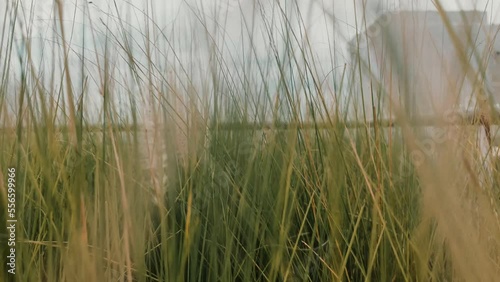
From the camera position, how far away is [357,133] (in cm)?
82

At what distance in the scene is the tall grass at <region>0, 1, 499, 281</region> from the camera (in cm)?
62

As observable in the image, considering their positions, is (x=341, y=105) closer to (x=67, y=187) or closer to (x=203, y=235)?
(x=203, y=235)

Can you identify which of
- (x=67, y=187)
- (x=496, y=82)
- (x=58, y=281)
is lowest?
(x=58, y=281)

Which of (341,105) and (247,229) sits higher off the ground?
(341,105)

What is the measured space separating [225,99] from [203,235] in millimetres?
188

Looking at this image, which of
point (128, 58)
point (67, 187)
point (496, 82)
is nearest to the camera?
point (67, 187)

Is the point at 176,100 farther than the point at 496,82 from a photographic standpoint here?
No

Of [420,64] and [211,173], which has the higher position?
[420,64]

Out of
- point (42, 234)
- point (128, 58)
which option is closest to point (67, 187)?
point (42, 234)

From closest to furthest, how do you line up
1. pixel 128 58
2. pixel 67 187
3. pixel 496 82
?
pixel 67 187
pixel 128 58
pixel 496 82

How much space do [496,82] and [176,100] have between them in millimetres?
507

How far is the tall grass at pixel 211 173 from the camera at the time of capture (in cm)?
62

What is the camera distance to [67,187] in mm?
635

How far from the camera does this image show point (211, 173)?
2.29ft
